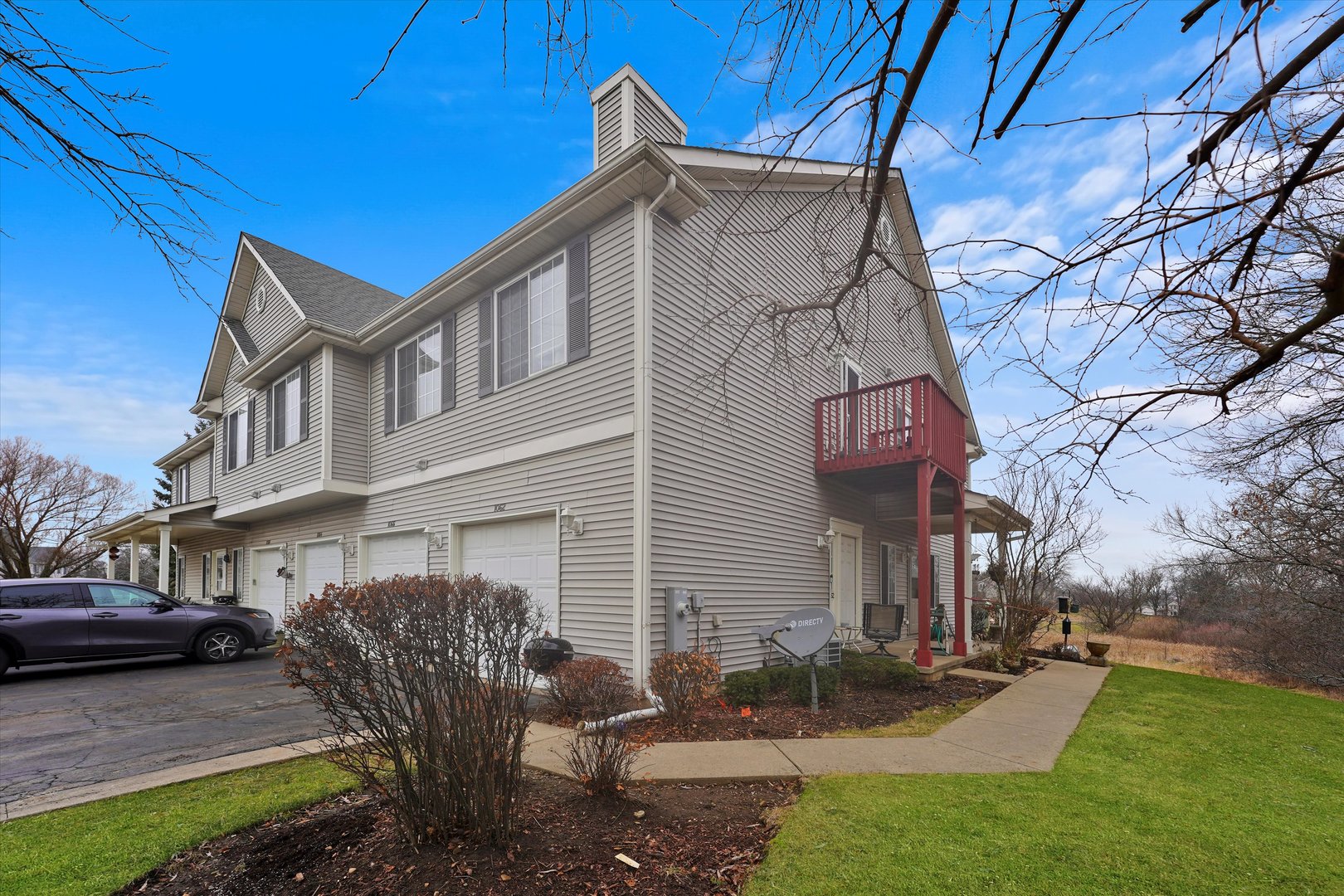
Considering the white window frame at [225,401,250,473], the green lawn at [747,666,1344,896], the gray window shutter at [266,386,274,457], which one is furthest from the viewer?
the white window frame at [225,401,250,473]

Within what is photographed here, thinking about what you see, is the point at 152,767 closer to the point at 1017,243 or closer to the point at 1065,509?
the point at 1017,243

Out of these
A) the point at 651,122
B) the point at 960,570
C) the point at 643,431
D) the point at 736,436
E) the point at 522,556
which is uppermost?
the point at 651,122

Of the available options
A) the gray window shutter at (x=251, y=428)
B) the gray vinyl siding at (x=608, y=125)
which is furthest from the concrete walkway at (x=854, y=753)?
the gray window shutter at (x=251, y=428)

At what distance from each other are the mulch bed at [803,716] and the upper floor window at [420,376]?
6.36m

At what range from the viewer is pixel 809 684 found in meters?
7.40

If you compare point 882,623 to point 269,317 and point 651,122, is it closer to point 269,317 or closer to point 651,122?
point 651,122

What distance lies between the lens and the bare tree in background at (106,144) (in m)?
2.24

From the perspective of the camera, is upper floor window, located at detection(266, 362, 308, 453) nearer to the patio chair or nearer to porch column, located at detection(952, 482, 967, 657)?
the patio chair

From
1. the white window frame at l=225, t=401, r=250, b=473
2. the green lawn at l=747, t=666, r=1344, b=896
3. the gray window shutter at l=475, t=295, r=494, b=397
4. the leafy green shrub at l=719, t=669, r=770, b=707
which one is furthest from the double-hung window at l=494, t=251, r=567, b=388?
the white window frame at l=225, t=401, r=250, b=473

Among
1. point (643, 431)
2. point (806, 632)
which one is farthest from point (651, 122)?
point (806, 632)

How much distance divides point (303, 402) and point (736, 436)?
8557 mm

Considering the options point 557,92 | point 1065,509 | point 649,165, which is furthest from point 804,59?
point 1065,509

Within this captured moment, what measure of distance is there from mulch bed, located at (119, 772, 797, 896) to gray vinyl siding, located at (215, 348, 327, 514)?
9.10m

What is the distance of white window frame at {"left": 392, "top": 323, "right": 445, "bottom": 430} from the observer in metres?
10.8
